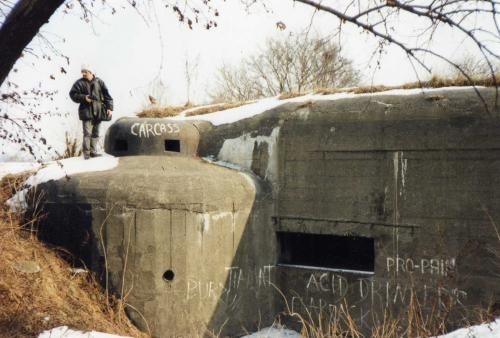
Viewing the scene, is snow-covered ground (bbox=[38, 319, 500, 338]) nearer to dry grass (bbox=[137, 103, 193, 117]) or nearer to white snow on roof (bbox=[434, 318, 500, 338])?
white snow on roof (bbox=[434, 318, 500, 338])

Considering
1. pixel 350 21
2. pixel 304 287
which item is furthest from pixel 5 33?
pixel 304 287

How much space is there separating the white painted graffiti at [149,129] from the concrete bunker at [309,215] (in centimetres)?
41

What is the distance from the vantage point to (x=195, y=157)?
8.08 metres

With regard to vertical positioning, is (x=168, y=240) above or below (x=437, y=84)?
below

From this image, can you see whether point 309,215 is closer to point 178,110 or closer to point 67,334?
point 67,334

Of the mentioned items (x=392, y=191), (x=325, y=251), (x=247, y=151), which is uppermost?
(x=247, y=151)

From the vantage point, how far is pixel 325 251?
25.9 ft

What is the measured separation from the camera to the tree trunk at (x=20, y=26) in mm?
2312

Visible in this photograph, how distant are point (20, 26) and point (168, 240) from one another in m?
4.27

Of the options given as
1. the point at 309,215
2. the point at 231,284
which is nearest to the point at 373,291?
the point at 309,215

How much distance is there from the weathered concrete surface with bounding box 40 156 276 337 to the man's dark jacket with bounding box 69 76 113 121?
3.80ft

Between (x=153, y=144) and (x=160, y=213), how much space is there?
70.7 inches

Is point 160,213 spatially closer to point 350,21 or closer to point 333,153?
point 333,153

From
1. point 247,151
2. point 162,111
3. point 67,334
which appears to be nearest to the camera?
point 67,334
